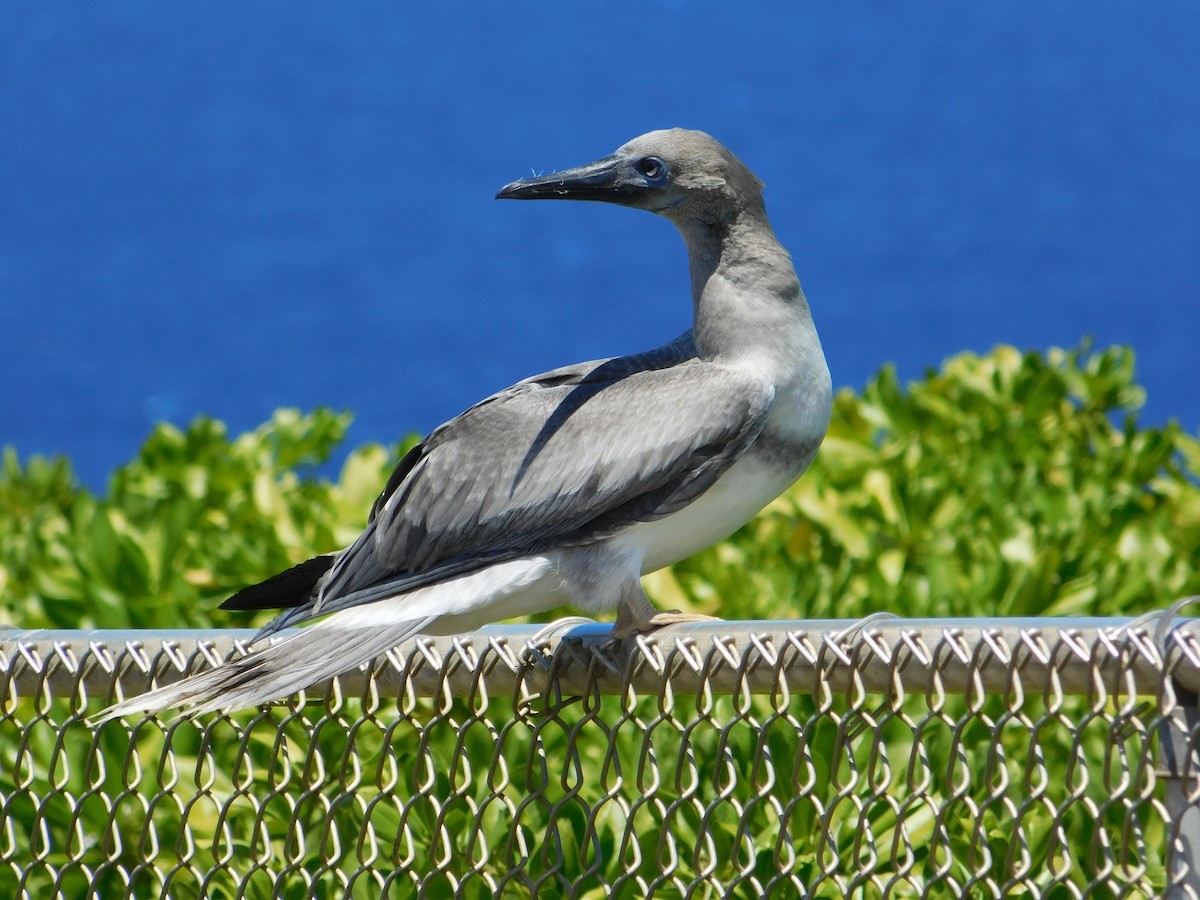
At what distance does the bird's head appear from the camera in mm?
2084

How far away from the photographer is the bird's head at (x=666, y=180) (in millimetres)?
2084

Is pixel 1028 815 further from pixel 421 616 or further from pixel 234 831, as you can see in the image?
pixel 234 831

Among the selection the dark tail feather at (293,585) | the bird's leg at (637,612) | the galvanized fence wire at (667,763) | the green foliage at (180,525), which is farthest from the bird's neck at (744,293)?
the green foliage at (180,525)

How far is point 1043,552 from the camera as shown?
284 centimetres

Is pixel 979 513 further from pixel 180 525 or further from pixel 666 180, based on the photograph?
pixel 180 525

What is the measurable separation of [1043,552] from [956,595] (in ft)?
0.78

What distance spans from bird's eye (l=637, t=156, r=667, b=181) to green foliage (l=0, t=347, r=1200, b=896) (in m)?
0.80

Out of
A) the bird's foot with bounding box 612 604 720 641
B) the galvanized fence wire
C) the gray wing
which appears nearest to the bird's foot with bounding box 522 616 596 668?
the galvanized fence wire

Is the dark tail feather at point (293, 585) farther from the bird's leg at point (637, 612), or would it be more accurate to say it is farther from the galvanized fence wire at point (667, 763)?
the bird's leg at point (637, 612)

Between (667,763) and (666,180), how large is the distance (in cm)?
88

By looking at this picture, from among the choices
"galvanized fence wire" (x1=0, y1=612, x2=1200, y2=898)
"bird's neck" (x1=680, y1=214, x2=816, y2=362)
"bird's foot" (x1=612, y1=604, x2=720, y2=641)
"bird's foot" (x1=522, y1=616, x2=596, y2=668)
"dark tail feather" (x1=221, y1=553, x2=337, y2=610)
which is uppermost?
"bird's neck" (x1=680, y1=214, x2=816, y2=362)

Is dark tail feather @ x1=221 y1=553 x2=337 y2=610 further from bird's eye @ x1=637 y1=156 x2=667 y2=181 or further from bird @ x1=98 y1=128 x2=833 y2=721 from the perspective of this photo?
bird's eye @ x1=637 y1=156 x2=667 y2=181

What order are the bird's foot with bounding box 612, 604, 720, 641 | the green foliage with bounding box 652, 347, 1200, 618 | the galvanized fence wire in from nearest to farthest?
the galvanized fence wire → the bird's foot with bounding box 612, 604, 720, 641 → the green foliage with bounding box 652, 347, 1200, 618

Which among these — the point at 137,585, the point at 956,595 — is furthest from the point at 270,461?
the point at 956,595
